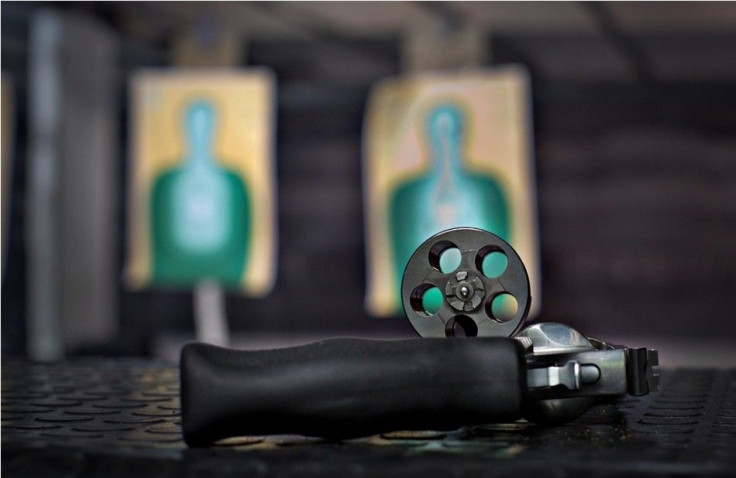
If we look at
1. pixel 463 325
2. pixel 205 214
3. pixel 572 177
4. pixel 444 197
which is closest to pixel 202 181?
pixel 205 214

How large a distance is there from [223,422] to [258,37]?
3767 millimetres

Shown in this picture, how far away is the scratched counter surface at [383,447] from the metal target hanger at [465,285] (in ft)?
0.18

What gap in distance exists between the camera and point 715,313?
4.57 meters

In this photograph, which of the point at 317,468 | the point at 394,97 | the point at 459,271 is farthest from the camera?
the point at 394,97

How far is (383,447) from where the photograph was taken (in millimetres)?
422

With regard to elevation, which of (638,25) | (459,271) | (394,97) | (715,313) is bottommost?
(715,313)

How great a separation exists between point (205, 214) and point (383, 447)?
10.7 ft

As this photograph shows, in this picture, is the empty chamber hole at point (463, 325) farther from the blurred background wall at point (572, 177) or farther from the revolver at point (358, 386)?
the blurred background wall at point (572, 177)

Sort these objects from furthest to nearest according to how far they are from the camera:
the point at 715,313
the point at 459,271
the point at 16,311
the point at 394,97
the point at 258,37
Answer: the point at 715,313 → the point at 258,37 → the point at 394,97 → the point at 16,311 → the point at 459,271

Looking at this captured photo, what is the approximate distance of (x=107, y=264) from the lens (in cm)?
342

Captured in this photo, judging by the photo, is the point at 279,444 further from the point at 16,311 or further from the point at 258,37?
the point at 258,37

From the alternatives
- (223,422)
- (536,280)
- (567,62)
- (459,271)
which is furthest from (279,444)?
(567,62)

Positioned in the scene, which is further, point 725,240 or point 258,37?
point 725,240

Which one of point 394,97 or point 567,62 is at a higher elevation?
point 567,62
